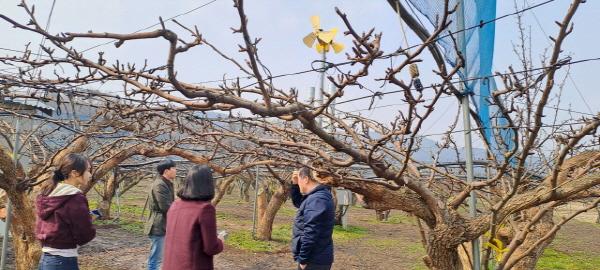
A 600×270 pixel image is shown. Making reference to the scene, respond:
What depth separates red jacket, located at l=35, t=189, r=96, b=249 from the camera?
8.85 ft

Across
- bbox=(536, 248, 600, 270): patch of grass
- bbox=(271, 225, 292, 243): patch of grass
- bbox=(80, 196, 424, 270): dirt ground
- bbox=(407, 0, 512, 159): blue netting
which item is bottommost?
bbox=(80, 196, 424, 270): dirt ground

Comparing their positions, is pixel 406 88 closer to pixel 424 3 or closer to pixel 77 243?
pixel 424 3

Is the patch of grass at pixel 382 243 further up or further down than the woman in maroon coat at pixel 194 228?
further down

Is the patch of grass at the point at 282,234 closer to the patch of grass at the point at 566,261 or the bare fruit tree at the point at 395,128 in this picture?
the patch of grass at the point at 566,261

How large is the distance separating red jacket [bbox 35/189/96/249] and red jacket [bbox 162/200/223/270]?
62 cm

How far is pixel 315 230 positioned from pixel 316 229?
0.01 m

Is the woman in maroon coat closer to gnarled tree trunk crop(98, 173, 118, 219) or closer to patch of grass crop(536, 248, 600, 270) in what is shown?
patch of grass crop(536, 248, 600, 270)

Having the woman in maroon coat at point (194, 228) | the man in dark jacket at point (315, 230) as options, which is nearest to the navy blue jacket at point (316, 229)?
the man in dark jacket at point (315, 230)

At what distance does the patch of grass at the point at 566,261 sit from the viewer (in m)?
8.72

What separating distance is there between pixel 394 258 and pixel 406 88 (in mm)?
8130

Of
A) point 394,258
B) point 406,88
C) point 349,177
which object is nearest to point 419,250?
point 394,258

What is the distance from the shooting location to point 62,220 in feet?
8.86

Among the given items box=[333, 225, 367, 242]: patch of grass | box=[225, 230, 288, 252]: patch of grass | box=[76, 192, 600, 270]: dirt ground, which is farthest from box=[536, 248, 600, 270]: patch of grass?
box=[225, 230, 288, 252]: patch of grass

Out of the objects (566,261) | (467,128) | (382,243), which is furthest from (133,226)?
(467,128)
